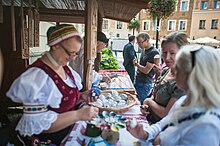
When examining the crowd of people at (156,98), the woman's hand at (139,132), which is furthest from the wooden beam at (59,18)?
the woman's hand at (139,132)

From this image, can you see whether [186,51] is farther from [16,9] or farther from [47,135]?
[16,9]

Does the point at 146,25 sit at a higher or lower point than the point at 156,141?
higher

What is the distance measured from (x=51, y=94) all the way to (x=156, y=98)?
2.96 feet

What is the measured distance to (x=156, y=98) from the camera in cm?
156

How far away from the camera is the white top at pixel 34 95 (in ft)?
3.21

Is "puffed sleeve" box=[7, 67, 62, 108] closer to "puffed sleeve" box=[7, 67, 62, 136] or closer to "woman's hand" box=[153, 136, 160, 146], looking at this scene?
"puffed sleeve" box=[7, 67, 62, 136]

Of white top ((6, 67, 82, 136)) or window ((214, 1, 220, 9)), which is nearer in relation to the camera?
white top ((6, 67, 82, 136))

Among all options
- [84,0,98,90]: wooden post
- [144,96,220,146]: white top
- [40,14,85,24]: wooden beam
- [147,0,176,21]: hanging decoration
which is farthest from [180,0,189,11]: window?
[144,96,220,146]: white top

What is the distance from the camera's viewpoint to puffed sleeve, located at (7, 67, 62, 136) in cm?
98

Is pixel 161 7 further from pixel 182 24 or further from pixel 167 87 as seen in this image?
pixel 182 24

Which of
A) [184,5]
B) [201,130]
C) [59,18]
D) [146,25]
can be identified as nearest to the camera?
[201,130]

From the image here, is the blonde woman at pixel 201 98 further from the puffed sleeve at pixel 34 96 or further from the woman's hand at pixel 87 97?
the woman's hand at pixel 87 97

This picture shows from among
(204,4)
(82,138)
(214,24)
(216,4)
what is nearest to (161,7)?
(82,138)

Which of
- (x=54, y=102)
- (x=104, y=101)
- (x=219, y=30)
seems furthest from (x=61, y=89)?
(x=219, y=30)
